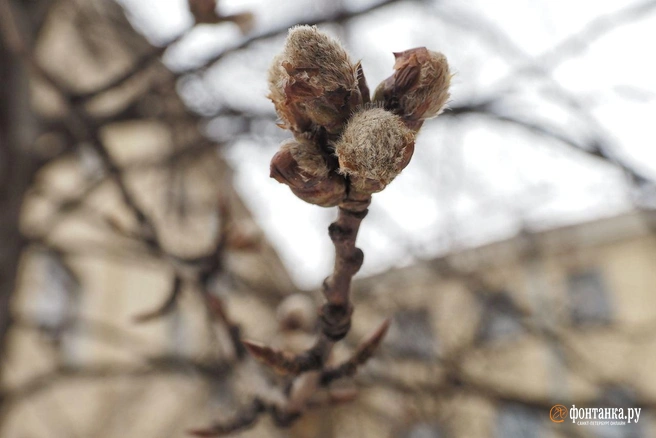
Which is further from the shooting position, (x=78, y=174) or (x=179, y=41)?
(x=78, y=174)

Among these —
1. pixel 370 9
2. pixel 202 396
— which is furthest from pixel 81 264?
pixel 370 9

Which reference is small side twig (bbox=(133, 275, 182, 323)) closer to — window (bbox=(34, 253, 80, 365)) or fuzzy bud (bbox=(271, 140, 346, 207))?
fuzzy bud (bbox=(271, 140, 346, 207))

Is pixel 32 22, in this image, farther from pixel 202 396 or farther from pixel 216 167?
pixel 202 396

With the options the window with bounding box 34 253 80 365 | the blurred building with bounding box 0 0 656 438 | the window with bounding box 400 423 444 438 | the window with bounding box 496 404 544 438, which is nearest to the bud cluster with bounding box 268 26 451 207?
the blurred building with bounding box 0 0 656 438

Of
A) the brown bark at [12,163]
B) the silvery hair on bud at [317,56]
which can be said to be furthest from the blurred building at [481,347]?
the silvery hair on bud at [317,56]

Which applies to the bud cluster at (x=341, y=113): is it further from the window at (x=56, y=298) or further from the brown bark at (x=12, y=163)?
the window at (x=56, y=298)

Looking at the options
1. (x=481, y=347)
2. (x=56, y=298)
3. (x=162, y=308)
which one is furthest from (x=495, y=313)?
(x=56, y=298)
